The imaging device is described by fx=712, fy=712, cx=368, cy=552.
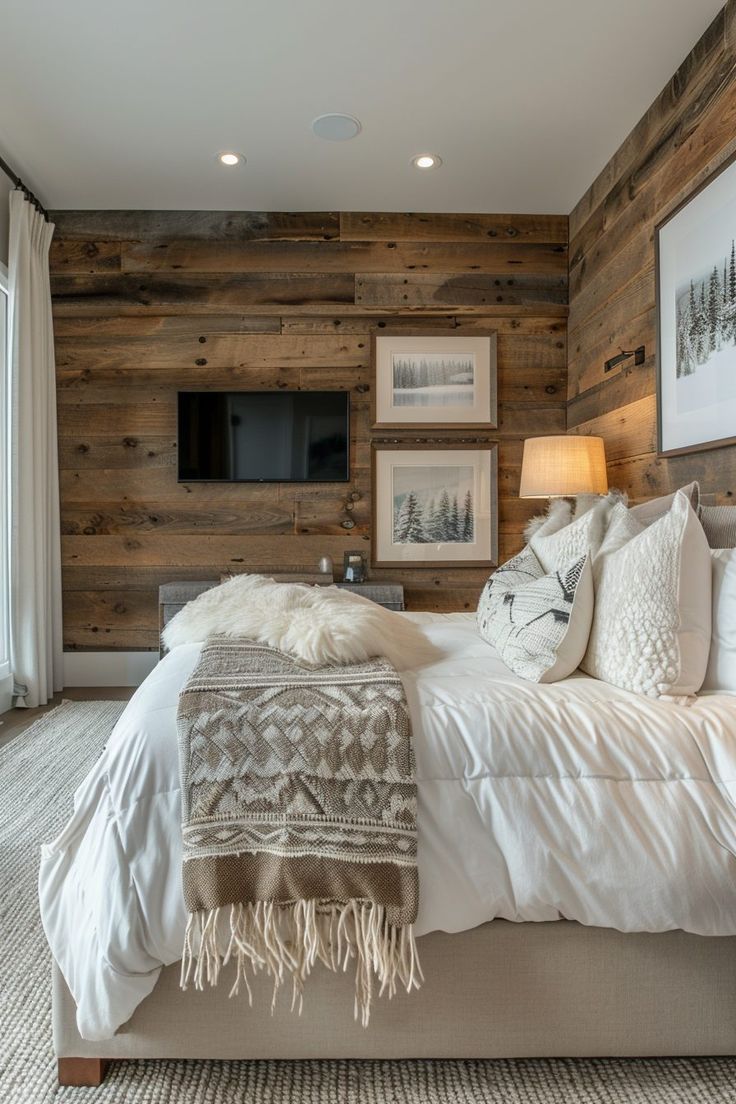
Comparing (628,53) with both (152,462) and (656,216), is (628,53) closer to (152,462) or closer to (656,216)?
(656,216)

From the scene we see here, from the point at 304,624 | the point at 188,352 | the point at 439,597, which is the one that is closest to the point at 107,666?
the point at 188,352

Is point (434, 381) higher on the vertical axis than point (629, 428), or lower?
higher

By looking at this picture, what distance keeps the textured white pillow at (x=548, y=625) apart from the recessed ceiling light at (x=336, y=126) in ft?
8.24


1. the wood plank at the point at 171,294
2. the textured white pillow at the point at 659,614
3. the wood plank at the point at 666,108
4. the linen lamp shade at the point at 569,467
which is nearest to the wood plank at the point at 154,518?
the wood plank at the point at 171,294

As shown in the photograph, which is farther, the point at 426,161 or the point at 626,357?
the point at 426,161

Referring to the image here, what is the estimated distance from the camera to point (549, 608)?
167cm

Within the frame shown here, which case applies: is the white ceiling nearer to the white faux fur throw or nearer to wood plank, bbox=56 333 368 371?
wood plank, bbox=56 333 368 371

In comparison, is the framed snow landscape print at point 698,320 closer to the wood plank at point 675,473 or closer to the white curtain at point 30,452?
the wood plank at point 675,473

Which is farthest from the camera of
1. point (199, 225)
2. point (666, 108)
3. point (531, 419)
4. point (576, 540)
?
point (531, 419)

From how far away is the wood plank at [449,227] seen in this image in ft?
13.9

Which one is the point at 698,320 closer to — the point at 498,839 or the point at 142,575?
the point at 498,839

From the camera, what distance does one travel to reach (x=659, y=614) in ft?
4.84

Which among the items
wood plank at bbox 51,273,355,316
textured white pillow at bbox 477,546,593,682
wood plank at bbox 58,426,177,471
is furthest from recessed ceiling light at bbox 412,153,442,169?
textured white pillow at bbox 477,546,593,682

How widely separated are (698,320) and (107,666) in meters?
3.60
